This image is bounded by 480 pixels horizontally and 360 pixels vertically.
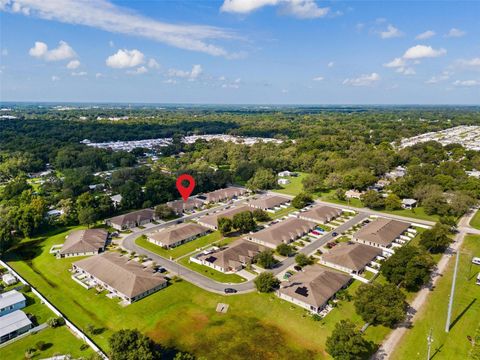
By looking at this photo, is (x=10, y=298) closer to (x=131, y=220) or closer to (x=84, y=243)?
(x=84, y=243)

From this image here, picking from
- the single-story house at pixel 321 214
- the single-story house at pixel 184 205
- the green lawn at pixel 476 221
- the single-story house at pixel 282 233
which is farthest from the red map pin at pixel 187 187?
the green lawn at pixel 476 221

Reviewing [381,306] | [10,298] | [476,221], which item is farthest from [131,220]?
[476,221]

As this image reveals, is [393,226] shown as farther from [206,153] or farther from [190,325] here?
[206,153]

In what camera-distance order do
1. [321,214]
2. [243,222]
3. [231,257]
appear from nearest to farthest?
[231,257] → [243,222] → [321,214]

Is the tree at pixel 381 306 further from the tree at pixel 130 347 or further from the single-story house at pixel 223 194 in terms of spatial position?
the single-story house at pixel 223 194

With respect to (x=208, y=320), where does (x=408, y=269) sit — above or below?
above

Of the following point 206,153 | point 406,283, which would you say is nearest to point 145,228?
point 406,283
